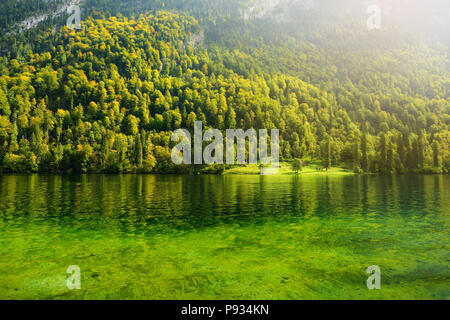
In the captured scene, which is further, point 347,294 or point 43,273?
point 43,273

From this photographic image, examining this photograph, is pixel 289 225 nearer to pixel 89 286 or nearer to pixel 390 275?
pixel 390 275

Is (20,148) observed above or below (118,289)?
above

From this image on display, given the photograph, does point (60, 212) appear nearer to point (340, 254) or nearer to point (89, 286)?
point (89, 286)

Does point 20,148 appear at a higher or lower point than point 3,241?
higher

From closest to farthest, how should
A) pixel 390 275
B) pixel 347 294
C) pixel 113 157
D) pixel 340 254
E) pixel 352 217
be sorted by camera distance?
pixel 347 294 → pixel 390 275 → pixel 340 254 → pixel 352 217 → pixel 113 157

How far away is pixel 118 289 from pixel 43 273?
5431 millimetres

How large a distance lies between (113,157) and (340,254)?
550 ft

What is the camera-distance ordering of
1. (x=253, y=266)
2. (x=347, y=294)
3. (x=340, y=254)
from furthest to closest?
(x=340, y=254) → (x=253, y=266) → (x=347, y=294)

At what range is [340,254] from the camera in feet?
70.4

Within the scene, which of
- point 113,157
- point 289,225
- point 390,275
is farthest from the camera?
point 113,157

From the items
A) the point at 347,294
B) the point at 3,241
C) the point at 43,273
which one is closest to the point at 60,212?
the point at 3,241
